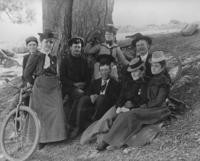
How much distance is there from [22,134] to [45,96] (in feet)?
2.11

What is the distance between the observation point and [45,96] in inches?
238

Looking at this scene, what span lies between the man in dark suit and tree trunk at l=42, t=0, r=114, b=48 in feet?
5.52

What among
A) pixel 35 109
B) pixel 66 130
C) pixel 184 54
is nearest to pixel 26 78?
pixel 35 109

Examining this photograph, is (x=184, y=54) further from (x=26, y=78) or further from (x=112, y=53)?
(x=26, y=78)

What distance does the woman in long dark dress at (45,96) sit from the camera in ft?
19.7

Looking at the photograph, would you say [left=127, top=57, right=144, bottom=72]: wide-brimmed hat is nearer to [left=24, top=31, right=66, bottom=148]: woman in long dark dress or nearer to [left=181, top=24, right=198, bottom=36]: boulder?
[left=24, top=31, right=66, bottom=148]: woman in long dark dress

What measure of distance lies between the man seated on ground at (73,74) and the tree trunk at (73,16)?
4.17 ft

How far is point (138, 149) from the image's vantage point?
16.9 ft

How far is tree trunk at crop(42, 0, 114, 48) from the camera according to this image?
775cm

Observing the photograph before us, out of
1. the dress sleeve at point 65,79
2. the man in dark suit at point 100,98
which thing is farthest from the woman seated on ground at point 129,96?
the dress sleeve at point 65,79

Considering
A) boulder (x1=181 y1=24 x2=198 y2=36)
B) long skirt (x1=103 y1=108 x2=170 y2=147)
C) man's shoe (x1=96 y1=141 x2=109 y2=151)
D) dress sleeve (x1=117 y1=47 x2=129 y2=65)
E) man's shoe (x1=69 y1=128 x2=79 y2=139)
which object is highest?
boulder (x1=181 y1=24 x2=198 y2=36)

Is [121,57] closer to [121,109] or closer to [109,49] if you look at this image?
[109,49]

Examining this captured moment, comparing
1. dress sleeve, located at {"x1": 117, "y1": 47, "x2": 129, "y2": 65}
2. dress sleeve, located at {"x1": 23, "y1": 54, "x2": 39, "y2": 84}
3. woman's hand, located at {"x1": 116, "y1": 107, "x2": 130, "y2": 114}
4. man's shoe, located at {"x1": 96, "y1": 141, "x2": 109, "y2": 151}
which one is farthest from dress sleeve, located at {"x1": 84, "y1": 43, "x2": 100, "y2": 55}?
man's shoe, located at {"x1": 96, "y1": 141, "x2": 109, "y2": 151}

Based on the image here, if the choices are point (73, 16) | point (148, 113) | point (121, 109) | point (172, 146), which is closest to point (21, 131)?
point (121, 109)
